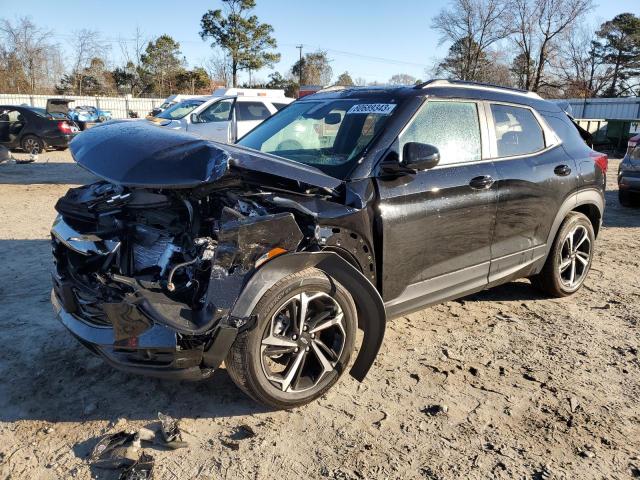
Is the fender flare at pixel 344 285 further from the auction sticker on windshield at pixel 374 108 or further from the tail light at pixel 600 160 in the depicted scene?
the tail light at pixel 600 160

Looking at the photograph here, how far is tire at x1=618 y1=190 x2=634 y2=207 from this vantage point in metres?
9.75

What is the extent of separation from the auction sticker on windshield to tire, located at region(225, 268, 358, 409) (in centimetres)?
135

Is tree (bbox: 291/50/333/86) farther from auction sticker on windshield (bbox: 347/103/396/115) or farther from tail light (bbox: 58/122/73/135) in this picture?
auction sticker on windshield (bbox: 347/103/396/115)

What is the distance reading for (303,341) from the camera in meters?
3.06

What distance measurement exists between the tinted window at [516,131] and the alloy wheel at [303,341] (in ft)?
Result: 6.81

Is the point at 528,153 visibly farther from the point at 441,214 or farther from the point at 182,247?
the point at 182,247

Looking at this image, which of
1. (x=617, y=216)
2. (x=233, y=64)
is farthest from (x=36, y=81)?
(x=617, y=216)

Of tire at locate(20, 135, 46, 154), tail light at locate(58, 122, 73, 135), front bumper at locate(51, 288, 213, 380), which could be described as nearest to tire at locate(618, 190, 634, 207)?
front bumper at locate(51, 288, 213, 380)

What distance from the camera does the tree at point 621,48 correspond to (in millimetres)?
49812

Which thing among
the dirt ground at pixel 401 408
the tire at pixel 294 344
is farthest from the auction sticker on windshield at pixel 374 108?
the dirt ground at pixel 401 408

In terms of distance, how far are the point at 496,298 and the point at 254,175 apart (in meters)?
3.15

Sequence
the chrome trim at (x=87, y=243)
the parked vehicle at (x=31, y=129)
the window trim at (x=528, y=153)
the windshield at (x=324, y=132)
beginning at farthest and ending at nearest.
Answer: the parked vehicle at (x=31, y=129) < the window trim at (x=528, y=153) < the windshield at (x=324, y=132) < the chrome trim at (x=87, y=243)

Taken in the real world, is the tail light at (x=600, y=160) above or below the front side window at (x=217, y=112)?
below

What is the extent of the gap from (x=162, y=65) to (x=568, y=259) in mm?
50093
